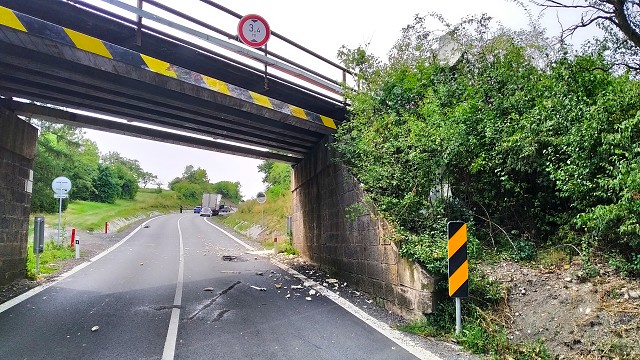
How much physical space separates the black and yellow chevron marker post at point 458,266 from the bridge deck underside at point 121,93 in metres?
4.76

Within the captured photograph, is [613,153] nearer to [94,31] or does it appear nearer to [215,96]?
[215,96]

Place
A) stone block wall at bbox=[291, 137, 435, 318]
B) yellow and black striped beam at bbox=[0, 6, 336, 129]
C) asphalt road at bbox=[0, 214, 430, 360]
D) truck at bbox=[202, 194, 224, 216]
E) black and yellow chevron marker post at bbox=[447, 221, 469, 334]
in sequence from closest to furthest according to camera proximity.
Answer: asphalt road at bbox=[0, 214, 430, 360] → black and yellow chevron marker post at bbox=[447, 221, 469, 334] → yellow and black striped beam at bbox=[0, 6, 336, 129] → stone block wall at bbox=[291, 137, 435, 318] → truck at bbox=[202, 194, 224, 216]

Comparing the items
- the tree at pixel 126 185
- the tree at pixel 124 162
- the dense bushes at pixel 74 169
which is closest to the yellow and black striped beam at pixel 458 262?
the dense bushes at pixel 74 169

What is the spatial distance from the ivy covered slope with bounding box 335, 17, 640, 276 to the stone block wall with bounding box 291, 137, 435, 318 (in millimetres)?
352

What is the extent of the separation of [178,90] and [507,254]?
20.0 feet

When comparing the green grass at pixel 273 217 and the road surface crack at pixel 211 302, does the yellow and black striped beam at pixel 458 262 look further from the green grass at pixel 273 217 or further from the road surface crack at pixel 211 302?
the green grass at pixel 273 217

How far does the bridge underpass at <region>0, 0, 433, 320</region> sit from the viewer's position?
19.1 ft

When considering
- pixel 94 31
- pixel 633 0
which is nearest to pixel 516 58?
pixel 633 0

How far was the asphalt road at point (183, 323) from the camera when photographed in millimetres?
4664

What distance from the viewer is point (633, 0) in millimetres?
7285

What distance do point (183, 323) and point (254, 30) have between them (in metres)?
5.42

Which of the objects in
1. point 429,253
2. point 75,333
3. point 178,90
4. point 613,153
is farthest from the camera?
point 178,90

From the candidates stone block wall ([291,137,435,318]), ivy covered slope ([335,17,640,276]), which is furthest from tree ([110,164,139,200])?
ivy covered slope ([335,17,640,276])

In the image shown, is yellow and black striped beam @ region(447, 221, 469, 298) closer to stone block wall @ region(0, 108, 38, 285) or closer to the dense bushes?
stone block wall @ region(0, 108, 38, 285)
